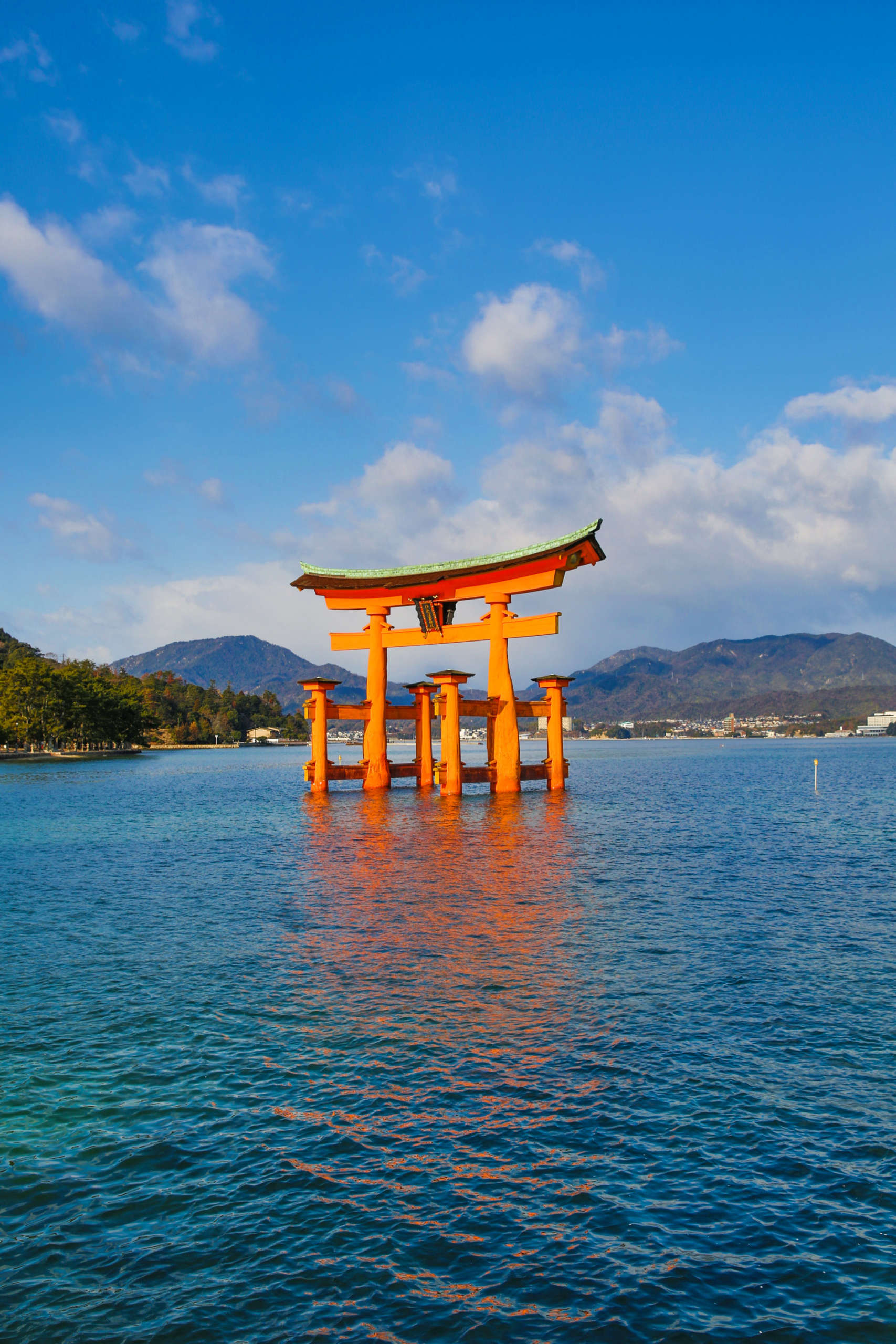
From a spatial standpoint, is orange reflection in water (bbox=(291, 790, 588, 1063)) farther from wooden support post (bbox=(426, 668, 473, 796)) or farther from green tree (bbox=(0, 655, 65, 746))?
green tree (bbox=(0, 655, 65, 746))

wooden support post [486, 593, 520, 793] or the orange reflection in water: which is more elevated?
wooden support post [486, 593, 520, 793]

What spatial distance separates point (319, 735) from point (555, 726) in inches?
522

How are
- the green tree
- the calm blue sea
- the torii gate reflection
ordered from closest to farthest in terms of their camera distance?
1. the calm blue sea
2. the torii gate reflection
3. the green tree

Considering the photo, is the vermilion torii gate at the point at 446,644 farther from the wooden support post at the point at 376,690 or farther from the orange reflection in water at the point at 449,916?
the orange reflection in water at the point at 449,916

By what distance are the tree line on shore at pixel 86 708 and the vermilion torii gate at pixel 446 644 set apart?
56.2 meters

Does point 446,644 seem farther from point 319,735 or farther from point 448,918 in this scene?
point 448,918

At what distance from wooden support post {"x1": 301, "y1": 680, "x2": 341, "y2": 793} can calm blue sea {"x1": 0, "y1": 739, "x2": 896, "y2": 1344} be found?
25872 millimetres

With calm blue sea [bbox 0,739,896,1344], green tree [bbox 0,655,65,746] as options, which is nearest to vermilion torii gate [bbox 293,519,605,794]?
calm blue sea [bbox 0,739,896,1344]

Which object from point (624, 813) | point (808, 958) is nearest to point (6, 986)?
point (808, 958)

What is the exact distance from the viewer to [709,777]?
231 ft

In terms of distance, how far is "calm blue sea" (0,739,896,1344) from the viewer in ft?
18.1

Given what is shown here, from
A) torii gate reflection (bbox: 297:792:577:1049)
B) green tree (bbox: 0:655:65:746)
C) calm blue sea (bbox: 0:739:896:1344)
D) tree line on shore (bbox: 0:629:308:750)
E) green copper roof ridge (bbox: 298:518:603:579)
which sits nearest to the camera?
calm blue sea (bbox: 0:739:896:1344)

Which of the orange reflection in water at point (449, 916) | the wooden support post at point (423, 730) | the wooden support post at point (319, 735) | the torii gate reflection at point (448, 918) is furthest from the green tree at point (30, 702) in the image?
the torii gate reflection at point (448, 918)

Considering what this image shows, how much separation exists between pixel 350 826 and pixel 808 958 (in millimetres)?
20989
